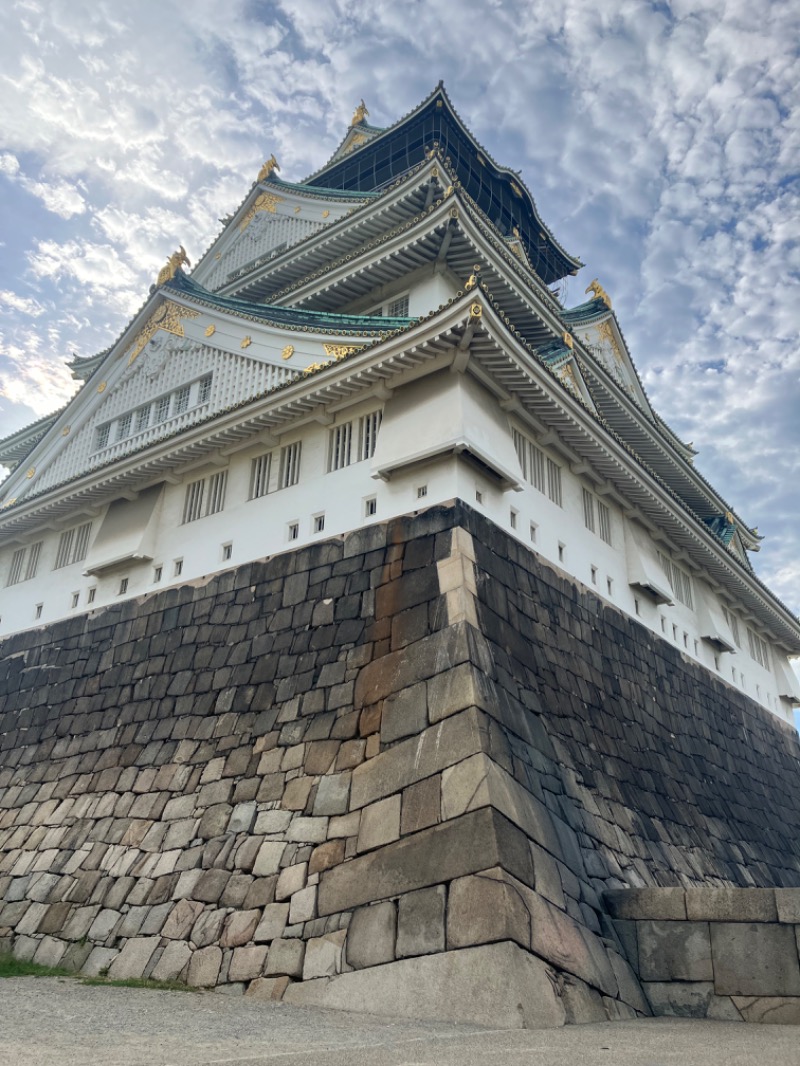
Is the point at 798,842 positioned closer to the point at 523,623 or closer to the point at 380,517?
the point at 523,623

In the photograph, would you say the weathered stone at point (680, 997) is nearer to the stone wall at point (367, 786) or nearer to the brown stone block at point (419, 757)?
the stone wall at point (367, 786)

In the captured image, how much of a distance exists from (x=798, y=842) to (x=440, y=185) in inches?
600

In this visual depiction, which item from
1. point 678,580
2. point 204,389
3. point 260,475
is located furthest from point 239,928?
point 678,580

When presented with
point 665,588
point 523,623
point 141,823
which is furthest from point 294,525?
point 665,588

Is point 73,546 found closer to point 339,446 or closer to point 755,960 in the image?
point 339,446

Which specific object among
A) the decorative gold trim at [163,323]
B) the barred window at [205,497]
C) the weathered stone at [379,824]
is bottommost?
the weathered stone at [379,824]

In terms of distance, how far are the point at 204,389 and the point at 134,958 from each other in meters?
9.54

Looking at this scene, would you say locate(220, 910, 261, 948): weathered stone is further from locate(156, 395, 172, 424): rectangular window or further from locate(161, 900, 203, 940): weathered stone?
locate(156, 395, 172, 424): rectangular window

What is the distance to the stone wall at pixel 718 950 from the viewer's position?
287 inches

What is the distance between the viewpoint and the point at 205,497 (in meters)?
13.6

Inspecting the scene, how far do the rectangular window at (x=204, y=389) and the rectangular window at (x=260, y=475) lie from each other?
232cm

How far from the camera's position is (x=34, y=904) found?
34.9ft

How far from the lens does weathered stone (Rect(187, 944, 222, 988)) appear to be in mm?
8242

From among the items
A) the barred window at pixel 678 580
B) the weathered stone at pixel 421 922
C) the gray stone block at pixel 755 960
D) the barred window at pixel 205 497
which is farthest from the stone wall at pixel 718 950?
the barred window at pixel 678 580
